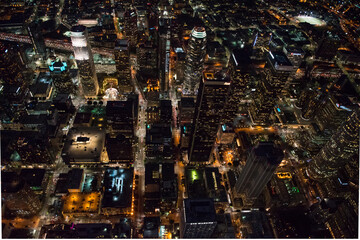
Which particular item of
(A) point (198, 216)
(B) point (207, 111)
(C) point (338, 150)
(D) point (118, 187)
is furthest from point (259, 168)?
(D) point (118, 187)

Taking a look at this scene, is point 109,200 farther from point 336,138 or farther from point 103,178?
point 336,138

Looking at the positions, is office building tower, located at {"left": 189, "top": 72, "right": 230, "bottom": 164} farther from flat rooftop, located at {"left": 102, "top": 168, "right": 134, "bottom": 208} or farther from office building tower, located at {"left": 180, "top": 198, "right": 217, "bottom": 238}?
office building tower, located at {"left": 180, "top": 198, "right": 217, "bottom": 238}

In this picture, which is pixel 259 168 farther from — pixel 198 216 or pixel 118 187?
pixel 118 187

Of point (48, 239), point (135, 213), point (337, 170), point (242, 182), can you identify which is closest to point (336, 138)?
point (337, 170)

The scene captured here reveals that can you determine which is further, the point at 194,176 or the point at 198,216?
the point at 194,176

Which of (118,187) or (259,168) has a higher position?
(259,168)

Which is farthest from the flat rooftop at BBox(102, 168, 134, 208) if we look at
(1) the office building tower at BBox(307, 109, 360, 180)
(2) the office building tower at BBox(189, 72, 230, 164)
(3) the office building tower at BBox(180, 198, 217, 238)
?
(1) the office building tower at BBox(307, 109, 360, 180)

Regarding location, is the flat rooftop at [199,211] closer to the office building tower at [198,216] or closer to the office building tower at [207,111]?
the office building tower at [198,216]
